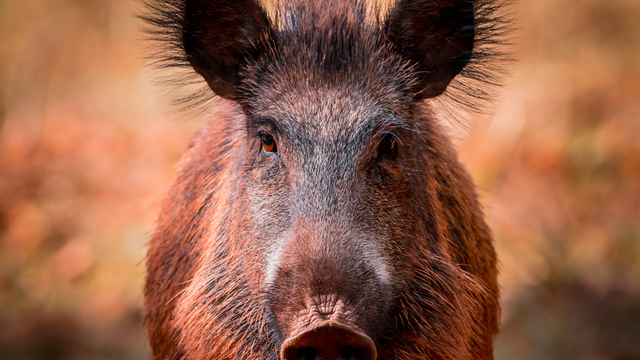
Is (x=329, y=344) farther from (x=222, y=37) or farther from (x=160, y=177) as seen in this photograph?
(x=160, y=177)

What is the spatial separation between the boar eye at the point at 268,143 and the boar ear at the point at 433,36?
36.2 inches

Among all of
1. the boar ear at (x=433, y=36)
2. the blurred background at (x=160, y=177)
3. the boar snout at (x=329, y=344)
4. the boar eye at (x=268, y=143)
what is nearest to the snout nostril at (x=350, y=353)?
the boar snout at (x=329, y=344)

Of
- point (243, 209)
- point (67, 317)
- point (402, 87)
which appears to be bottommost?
point (67, 317)

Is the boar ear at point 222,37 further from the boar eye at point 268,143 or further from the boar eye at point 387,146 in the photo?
the boar eye at point 387,146

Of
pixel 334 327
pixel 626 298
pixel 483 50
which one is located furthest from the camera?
pixel 626 298

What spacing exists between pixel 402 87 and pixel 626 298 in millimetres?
5512

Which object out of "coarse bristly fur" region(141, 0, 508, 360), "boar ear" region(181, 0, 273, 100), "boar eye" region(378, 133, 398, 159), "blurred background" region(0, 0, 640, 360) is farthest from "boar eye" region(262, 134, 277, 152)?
"blurred background" region(0, 0, 640, 360)

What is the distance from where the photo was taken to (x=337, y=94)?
3.47m

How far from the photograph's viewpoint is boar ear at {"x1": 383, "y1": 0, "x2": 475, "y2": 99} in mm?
3746

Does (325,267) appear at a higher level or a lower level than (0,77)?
higher

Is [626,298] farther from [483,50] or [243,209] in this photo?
[243,209]

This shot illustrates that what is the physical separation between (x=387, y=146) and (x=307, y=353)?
1266mm

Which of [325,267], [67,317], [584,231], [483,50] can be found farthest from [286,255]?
[584,231]

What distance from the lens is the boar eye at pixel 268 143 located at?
3631mm
